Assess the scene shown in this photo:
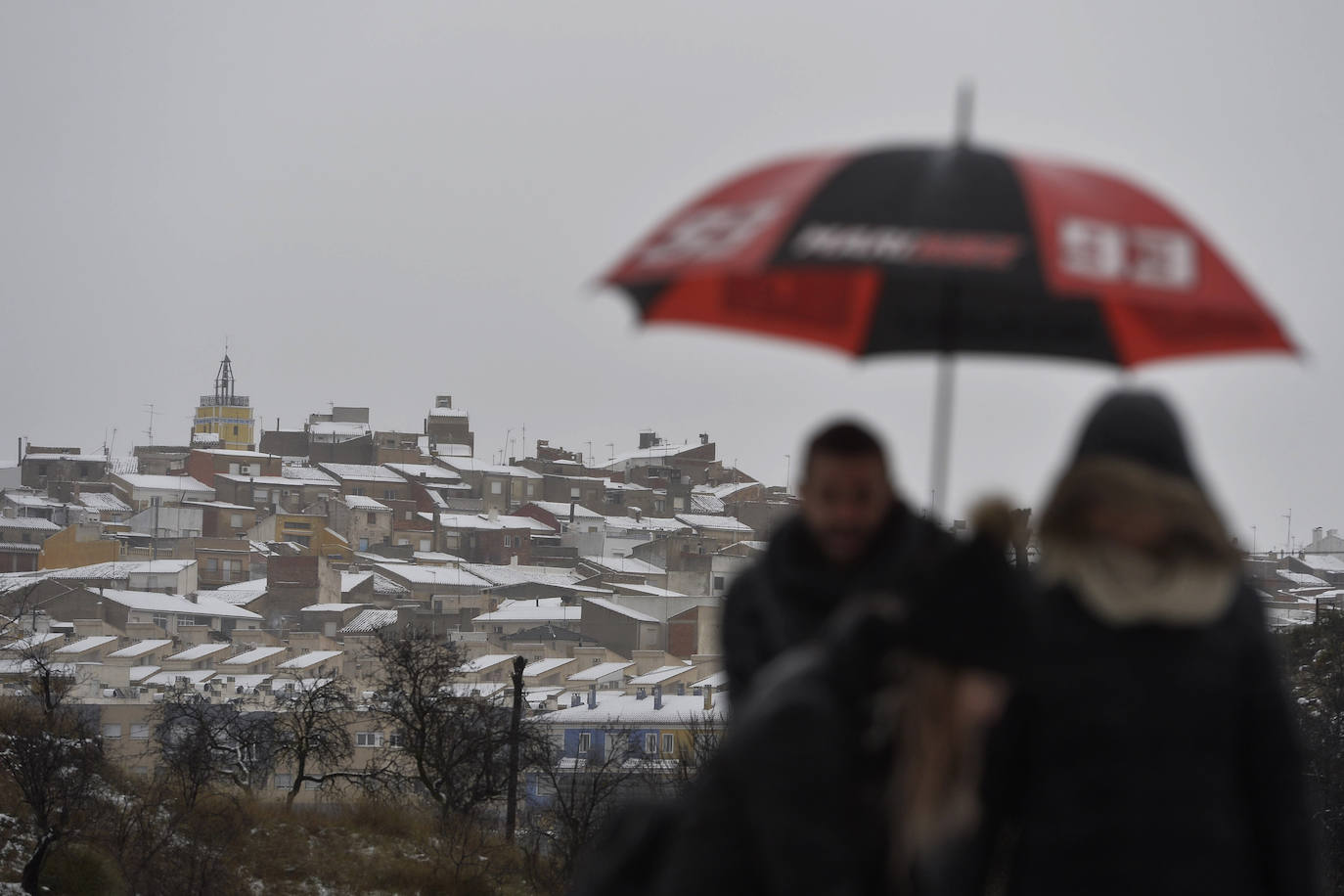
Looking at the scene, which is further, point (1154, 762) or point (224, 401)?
point (224, 401)

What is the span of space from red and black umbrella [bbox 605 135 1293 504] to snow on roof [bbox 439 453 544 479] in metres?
93.8

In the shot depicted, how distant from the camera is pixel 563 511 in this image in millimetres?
92625

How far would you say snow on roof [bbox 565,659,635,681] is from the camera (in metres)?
59.4

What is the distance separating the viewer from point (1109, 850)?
1.81 meters

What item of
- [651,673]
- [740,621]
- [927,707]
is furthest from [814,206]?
[651,673]

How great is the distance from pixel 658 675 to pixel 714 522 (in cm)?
3257

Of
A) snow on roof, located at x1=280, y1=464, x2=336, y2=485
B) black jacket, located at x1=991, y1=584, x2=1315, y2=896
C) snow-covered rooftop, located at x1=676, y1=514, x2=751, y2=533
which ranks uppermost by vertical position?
black jacket, located at x1=991, y1=584, x2=1315, y2=896

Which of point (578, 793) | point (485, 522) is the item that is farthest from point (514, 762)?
point (485, 522)

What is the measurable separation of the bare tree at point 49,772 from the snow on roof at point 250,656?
27.8 meters

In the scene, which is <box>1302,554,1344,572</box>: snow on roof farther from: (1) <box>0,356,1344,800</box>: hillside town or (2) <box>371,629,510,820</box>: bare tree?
(2) <box>371,629,510,820</box>: bare tree

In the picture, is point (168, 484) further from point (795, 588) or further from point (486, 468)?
point (795, 588)

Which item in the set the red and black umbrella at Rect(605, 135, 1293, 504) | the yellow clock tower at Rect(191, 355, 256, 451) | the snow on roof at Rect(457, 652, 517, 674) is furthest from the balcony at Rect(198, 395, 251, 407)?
the red and black umbrella at Rect(605, 135, 1293, 504)

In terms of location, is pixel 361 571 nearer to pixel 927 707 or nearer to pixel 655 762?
pixel 655 762

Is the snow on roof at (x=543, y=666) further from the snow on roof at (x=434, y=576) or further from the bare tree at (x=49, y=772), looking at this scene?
the bare tree at (x=49, y=772)
